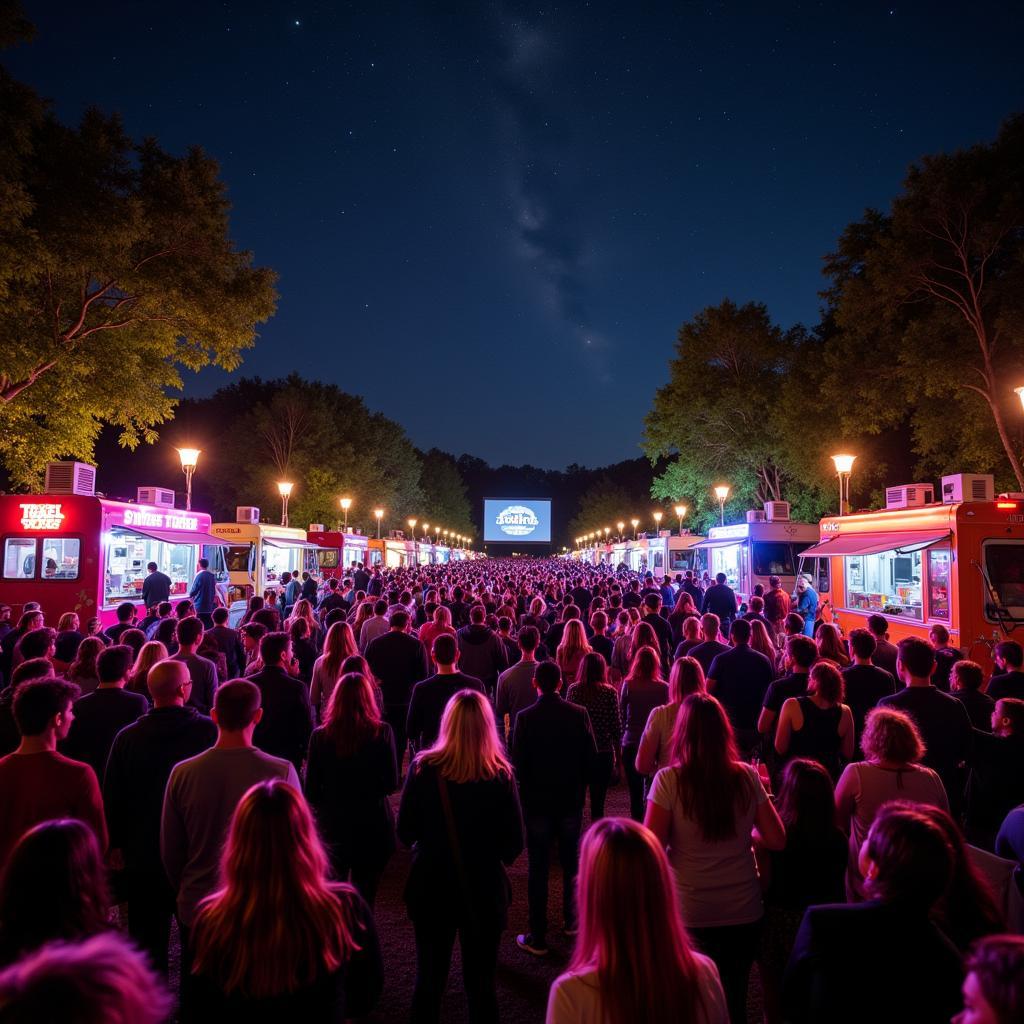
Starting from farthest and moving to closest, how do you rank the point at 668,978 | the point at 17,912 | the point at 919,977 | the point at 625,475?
1. the point at 625,475
2. the point at 919,977
3. the point at 17,912
4. the point at 668,978

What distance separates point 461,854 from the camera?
3285 mm

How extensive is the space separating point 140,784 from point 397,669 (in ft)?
12.1

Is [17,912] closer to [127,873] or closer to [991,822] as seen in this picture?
[127,873]

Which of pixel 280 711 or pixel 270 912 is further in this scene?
pixel 280 711

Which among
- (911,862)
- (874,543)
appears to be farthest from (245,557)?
(911,862)

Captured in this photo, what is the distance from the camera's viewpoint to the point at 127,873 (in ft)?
12.1

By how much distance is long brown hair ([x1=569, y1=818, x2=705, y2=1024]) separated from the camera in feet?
5.84

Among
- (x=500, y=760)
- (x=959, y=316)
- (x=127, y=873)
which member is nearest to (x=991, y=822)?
(x=500, y=760)

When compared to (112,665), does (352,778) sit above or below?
below

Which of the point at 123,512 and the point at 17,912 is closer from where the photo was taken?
the point at 17,912

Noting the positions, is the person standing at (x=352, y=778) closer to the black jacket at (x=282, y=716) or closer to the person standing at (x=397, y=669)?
the black jacket at (x=282, y=716)

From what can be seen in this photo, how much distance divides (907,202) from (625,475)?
12394 cm

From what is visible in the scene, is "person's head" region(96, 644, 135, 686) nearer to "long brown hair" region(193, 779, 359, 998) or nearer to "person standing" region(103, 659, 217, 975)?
"person standing" region(103, 659, 217, 975)

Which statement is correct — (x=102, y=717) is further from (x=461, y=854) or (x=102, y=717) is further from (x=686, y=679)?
(x=686, y=679)
